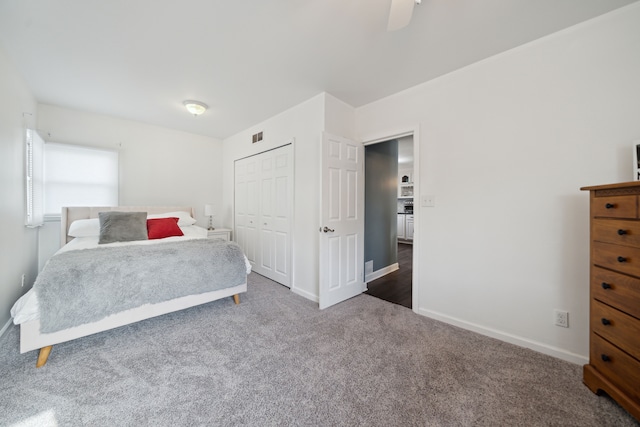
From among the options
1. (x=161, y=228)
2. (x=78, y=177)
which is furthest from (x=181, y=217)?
(x=78, y=177)

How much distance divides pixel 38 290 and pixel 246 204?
105 inches

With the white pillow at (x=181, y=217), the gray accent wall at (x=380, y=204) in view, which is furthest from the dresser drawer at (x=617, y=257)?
the white pillow at (x=181, y=217)

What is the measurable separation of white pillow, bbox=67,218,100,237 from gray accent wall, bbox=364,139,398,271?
3784 mm

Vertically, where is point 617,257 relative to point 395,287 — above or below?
above

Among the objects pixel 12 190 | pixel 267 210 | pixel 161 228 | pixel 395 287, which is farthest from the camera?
pixel 267 210

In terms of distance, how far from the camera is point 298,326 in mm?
2193

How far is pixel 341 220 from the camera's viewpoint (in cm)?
275

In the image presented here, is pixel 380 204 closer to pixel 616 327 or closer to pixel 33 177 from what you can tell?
pixel 616 327

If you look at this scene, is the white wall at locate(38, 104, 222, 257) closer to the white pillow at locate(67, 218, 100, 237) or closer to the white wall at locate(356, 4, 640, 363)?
the white pillow at locate(67, 218, 100, 237)

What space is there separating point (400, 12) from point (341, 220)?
75.7 inches

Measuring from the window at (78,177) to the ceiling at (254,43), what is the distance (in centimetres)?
80

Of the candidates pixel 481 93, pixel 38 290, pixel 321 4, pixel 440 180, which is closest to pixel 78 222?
pixel 38 290

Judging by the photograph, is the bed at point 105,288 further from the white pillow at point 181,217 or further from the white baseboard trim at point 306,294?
the white baseboard trim at point 306,294

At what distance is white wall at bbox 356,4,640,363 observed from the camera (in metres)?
1.60
